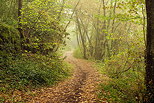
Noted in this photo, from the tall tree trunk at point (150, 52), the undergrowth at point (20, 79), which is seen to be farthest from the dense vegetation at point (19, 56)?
the tall tree trunk at point (150, 52)

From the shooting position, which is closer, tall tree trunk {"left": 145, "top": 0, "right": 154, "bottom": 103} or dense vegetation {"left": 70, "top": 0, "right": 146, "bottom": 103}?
tall tree trunk {"left": 145, "top": 0, "right": 154, "bottom": 103}

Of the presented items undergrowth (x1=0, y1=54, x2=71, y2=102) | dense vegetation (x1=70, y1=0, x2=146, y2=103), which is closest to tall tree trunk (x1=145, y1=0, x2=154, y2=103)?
dense vegetation (x1=70, y1=0, x2=146, y2=103)

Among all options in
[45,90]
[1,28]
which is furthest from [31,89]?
[1,28]

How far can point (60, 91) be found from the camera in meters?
6.96

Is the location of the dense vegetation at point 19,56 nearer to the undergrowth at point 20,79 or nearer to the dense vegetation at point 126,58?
the undergrowth at point 20,79

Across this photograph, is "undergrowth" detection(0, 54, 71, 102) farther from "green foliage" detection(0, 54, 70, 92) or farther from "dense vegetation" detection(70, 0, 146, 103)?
"dense vegetation" detection(70, 0, 146, 103)

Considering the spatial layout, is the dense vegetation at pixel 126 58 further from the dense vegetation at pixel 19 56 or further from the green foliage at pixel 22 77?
the dense vegetation at pixel 19 56

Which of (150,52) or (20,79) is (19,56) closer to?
(20,79)

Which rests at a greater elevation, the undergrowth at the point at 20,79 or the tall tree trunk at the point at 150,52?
the tall tree trunk at the point at 150,52

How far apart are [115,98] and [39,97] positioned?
11.0 ft

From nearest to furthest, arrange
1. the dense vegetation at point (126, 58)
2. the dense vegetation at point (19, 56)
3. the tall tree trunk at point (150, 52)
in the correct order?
the tall tree trunk at point (150, 52) → the dense vegetation at point (126, 58) → the dense vegetation at point (19, 56)

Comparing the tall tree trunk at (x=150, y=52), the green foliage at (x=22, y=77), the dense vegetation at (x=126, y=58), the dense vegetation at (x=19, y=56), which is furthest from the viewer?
the dense vegetation at (x=19, y=56)

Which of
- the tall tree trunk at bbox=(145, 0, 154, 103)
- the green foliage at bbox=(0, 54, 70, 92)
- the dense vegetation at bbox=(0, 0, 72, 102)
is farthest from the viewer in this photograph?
the dense vegetation at bbox=(0, 0, 72, 102)

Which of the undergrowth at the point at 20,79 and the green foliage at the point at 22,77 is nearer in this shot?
the undergrowth at the point at 20,79
